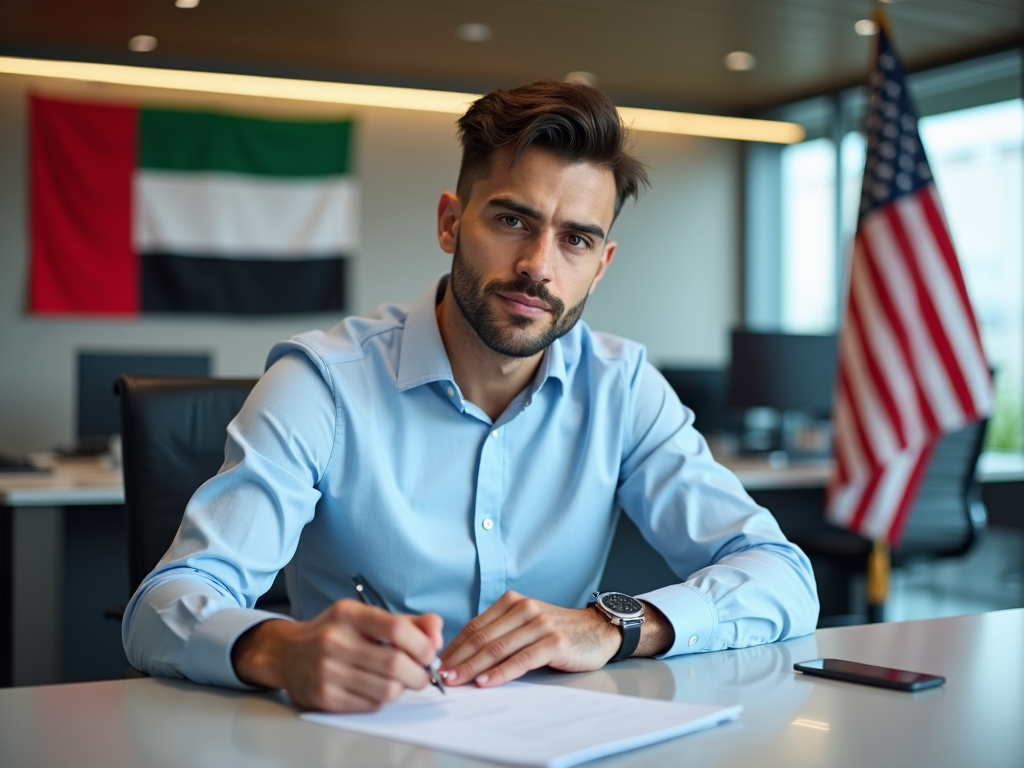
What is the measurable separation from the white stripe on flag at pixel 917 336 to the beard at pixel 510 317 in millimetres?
2063

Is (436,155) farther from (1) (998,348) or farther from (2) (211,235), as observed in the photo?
(1) (998,348)

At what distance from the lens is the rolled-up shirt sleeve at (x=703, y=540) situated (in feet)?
4.08

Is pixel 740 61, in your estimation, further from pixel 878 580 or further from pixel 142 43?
pixel 878 580

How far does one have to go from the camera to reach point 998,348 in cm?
540

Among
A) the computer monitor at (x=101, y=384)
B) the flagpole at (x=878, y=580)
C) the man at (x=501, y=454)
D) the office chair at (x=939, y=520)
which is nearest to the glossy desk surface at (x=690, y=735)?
the man at (x=501, y=454)

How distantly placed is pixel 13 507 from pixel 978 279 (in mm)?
4544

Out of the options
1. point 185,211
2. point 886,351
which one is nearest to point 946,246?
point 886,351

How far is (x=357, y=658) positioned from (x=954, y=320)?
268 centimetres

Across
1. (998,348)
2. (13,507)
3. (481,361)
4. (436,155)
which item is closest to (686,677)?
(481,361)

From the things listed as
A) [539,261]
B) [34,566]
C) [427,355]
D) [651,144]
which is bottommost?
[34,566]

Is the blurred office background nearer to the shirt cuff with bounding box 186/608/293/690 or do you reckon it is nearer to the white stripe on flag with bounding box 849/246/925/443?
the white stripe on flag with bounding box 849/246/925/443

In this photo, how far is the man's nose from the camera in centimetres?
140

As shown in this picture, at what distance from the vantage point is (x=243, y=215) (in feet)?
19.3

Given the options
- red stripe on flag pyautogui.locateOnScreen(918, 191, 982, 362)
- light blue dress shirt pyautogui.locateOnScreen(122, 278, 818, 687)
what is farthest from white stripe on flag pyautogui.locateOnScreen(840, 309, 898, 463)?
light blue dress shirt pyautogui.locateOnScreen(122, 278, 818, 687)
